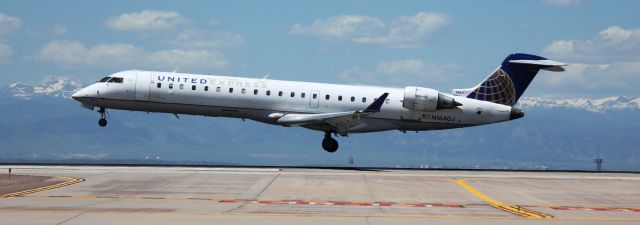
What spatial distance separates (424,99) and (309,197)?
21657 millimetres

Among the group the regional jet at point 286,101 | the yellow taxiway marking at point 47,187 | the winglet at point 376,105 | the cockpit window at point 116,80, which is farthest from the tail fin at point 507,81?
the yellow taxiway marking at point 47,187

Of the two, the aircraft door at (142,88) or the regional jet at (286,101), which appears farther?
the aircraft door at (142,88)

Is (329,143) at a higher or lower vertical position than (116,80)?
lower

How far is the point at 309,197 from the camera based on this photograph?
32.8 metres

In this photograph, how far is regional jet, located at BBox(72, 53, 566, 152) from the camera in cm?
5294

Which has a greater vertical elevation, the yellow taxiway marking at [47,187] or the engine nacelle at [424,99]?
the engine nacelle at [424,99]

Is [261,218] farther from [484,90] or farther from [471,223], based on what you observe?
[484,90]

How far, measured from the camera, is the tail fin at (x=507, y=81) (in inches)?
2221

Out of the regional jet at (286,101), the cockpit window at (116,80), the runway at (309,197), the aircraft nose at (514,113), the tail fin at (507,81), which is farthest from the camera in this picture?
the tail fin at (507,81)

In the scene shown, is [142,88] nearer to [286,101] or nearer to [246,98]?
[246,98]

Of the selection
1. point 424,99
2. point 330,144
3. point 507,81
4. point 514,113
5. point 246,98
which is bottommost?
point 330,144

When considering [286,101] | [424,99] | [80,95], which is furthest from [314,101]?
[80,95]

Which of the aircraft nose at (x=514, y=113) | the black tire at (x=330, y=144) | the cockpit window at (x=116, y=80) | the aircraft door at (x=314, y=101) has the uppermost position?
the cockpit window at (x=116, y=80)

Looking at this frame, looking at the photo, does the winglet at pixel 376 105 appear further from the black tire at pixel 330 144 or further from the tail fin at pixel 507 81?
the tail fin at pixel 507 81
